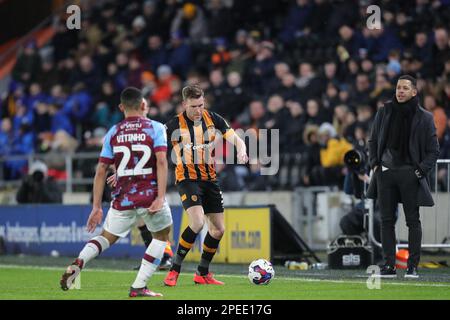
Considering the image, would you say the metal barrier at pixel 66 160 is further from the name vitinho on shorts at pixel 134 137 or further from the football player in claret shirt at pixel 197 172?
the name vitinho on shorts at pixel 134 137

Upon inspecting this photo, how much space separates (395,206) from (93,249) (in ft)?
13.3

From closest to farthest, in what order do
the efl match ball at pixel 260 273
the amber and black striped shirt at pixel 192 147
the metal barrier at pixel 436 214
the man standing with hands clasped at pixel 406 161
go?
the efl match ball at pixel 260 273 → the amber and black striped shirt at pixel 192 147 → the man standing with hands clasped at pixel 406 161 → the metal barrier at pixel 436 214

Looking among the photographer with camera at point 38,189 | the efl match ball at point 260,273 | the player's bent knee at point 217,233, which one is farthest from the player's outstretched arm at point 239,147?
the photographer with camera at point 38,189

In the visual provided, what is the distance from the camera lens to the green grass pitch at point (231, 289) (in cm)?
1041

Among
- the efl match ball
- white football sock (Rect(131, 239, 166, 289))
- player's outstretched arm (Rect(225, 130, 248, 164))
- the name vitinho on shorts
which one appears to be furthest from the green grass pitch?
the name vitinho on shorts

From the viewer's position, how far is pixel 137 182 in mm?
10445

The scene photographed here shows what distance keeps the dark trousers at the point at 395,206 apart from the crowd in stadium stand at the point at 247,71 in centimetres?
328

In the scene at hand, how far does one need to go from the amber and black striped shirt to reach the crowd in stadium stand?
4299 mm

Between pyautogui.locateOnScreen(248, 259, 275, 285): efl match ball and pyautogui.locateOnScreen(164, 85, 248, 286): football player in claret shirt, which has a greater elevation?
pyautogui.locateOnScreen(164, 85, 248, 286): football player in claret shirt

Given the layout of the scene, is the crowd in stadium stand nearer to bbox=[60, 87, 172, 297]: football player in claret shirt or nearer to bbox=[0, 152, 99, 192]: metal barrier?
bbox=[0, 152, 99, 192]: metal barrier

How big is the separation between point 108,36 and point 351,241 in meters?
14.1

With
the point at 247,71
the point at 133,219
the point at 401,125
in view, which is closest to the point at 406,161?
the point at 401,125

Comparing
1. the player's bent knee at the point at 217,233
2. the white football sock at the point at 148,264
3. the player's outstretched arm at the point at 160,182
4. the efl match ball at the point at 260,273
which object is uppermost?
the player's outstretched arm at the point at 160,182

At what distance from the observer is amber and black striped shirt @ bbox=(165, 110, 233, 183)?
1224cm
